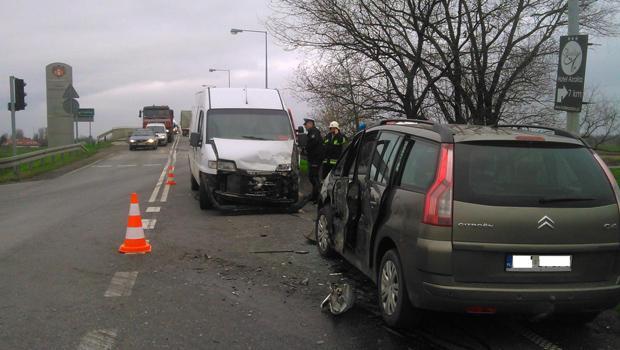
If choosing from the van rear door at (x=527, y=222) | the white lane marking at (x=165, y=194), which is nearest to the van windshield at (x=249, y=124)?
the white lane marking at (x=165, y=194)

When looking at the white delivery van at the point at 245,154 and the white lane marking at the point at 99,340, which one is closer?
the white lane marking at the point at 99,340

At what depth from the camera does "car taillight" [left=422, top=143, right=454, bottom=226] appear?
402cm

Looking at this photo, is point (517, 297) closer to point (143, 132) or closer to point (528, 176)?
point (528, 176)

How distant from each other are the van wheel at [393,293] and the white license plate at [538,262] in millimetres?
802

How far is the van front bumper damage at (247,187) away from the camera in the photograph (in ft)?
34.7

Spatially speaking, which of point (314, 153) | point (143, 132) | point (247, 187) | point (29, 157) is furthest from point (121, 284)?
point (143, 132)

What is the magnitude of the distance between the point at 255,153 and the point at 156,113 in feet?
131

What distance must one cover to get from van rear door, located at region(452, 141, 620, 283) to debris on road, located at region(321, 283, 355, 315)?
1.26 metres

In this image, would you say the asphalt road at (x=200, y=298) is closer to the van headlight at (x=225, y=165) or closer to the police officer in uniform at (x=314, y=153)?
the van headlight at (x=225, y=165)

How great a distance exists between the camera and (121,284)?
591 cm

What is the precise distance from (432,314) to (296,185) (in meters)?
→ 6.28

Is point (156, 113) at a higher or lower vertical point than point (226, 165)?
higher

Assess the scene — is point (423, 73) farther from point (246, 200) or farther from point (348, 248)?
point (348, 248)

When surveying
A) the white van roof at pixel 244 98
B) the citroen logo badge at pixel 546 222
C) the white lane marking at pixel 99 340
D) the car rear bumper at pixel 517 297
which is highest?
the white van roof at pixel 244 98
